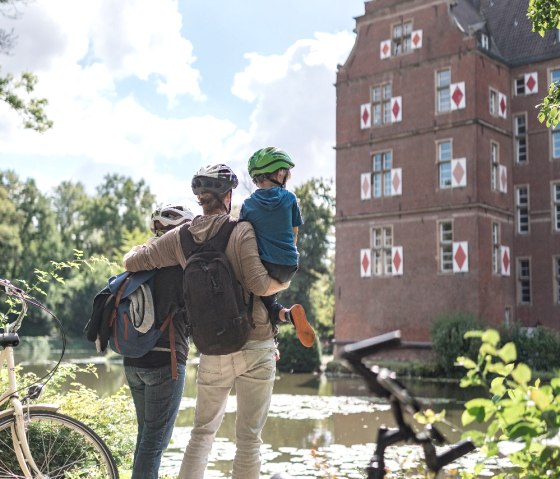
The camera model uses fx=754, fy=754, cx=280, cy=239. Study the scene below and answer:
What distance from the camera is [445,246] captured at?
76.1 ft

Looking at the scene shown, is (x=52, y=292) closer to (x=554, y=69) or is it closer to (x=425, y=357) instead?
(x=425, y=357)

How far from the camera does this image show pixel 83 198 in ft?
193

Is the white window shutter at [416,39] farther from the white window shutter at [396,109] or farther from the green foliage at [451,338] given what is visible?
the green foliage at [451,338]

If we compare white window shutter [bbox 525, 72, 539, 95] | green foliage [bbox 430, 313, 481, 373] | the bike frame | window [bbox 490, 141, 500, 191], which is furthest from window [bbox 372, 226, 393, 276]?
the bike frame

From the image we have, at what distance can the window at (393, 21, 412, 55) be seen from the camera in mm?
24594

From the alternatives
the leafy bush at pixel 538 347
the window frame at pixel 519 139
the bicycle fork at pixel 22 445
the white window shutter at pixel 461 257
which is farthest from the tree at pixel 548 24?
the window frame at pixel 519 139

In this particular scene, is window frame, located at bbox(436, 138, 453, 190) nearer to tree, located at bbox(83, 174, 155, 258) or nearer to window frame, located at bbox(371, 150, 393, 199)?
window frame, located at bbox(371, 150, 393, 199)

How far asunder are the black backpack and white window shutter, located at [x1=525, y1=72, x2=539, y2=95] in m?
24.0

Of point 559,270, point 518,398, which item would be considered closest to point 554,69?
point 559,270

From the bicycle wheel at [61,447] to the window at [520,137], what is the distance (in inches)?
915

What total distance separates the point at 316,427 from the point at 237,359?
8.40 metres

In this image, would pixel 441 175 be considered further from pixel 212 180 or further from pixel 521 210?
pixel 212 180

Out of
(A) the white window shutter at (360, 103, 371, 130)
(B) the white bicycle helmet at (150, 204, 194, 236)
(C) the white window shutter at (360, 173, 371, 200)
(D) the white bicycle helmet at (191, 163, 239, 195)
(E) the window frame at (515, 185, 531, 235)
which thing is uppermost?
(A) the white window shutter at (360, 103, 371, 130)

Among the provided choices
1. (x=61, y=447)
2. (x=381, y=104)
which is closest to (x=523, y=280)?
(x=381, y=104)
